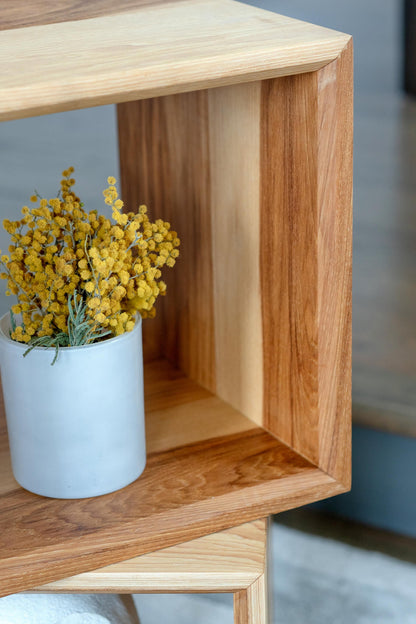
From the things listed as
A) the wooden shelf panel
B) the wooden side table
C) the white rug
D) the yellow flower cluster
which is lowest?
the white rug

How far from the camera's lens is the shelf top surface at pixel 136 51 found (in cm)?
58

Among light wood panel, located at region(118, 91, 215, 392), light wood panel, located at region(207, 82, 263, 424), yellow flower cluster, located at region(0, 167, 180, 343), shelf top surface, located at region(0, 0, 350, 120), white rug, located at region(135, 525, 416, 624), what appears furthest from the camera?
white rug, located at region(135, 525, 416, 624)

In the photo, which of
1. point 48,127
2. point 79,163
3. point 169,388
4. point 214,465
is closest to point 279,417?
point 214,465

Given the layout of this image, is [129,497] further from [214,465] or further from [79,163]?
[79,163]

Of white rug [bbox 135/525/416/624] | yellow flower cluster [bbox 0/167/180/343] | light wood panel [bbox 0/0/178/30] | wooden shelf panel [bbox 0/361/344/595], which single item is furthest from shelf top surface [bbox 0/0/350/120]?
white rug [bbox 135/525/416/624]

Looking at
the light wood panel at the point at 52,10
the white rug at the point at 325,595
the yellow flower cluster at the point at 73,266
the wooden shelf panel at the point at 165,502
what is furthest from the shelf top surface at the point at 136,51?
the white rug at the point at 325,595

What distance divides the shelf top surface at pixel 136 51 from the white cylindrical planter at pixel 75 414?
23cm

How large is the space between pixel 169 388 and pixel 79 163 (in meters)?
2.46

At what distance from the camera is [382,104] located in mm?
4207

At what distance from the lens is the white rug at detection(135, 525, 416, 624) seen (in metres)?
1.34

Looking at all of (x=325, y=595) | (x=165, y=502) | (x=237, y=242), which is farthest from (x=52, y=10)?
(x=325, y=595)

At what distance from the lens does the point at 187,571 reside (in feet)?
2.42

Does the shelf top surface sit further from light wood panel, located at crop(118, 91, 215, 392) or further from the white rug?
the white rug

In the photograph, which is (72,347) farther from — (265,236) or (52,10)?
(52,10)
